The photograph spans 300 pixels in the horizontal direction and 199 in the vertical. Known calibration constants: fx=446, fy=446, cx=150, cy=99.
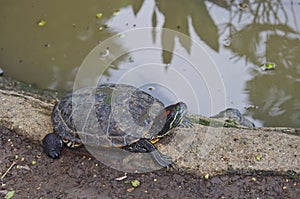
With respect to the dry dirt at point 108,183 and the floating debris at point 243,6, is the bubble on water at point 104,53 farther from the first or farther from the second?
the floating debris at point 243,6

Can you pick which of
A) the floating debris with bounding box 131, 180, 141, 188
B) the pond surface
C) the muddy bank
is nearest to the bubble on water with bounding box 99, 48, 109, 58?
the pond surface

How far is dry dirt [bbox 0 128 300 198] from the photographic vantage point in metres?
3.10

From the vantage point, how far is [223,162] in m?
3.22

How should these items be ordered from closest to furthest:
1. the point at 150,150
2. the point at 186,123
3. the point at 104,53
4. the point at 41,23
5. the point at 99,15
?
the point at 150,150 < the point at 186,123 < the point at 104,53 < the point at 41,23 < the point at 99,15

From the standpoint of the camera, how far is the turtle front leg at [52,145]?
3381 millimetres

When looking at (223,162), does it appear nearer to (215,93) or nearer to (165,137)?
(165,137)

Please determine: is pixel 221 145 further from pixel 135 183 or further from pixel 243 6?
pixel 243 6

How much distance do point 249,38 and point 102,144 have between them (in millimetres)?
2201

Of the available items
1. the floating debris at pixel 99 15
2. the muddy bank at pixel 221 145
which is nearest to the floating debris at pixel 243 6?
the floating debris at pixel 99 15

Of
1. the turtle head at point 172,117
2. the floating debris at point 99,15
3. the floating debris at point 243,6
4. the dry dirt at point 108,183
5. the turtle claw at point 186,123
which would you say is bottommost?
the dry dirt at point 108,183

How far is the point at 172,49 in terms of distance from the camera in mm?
4688

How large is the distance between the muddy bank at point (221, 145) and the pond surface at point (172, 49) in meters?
0.70

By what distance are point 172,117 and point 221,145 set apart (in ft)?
1.38

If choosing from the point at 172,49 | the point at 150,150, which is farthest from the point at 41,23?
the point at 150,150
